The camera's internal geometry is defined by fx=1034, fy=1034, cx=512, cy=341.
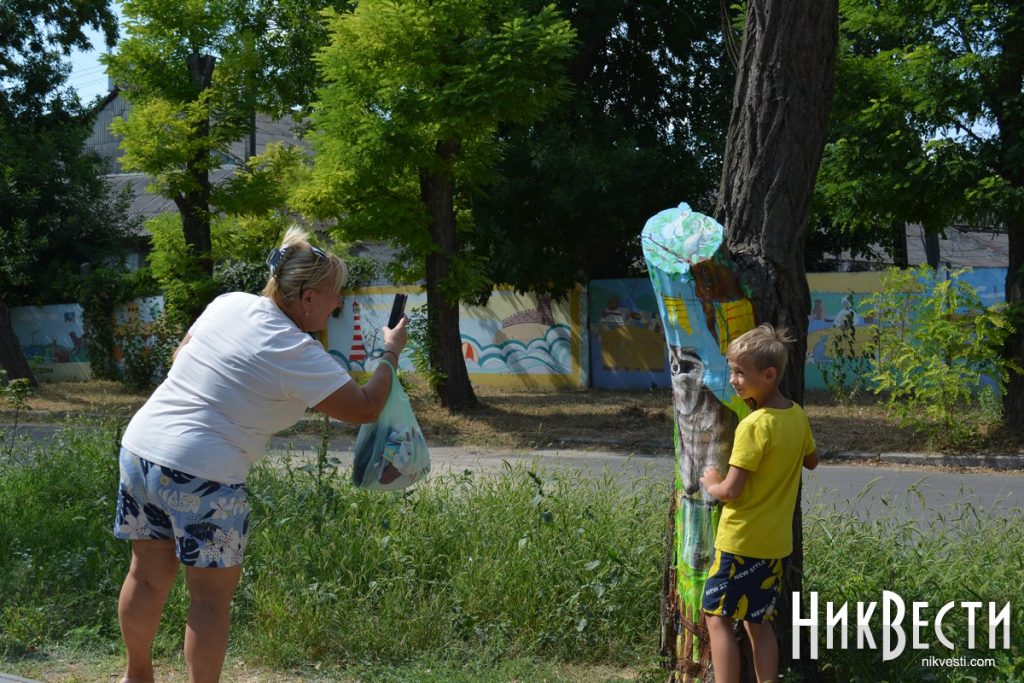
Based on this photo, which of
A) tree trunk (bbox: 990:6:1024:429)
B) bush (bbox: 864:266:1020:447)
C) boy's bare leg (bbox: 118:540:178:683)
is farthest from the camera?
bush (bbox: 864:266:1020:447)

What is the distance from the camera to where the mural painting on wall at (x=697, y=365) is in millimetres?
3689

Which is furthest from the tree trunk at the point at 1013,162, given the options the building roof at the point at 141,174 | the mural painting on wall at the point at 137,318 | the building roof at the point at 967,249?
the building roof at the point at 141,174

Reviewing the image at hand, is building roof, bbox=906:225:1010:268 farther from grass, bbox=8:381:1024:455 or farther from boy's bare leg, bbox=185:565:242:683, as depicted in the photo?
boy's bare leg, bbox=185:565:242:683

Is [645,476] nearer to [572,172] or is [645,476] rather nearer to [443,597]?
[443,597]

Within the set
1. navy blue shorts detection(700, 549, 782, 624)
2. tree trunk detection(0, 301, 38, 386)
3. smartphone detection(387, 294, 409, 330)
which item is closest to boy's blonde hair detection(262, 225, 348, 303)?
smartphone detection(387, 294, 409, 330)

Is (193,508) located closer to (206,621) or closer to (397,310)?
(206,621)

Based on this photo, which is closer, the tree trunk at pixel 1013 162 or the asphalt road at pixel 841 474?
the asphalt road at pixel 841 474

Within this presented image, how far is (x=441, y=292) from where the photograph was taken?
15.6 meters

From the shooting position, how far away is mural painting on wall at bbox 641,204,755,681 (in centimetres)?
369

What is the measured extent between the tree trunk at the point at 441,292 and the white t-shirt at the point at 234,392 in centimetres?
1178

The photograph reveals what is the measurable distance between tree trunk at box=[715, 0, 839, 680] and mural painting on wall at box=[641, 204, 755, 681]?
6.6 inches

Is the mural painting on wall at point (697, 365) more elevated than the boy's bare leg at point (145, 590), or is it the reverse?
the mural painting on wall at point (697, 365)

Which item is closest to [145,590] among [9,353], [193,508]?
[193,508]

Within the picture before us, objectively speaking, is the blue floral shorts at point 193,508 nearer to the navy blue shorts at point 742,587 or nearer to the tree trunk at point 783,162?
the navy blue shorts at point 742,587
